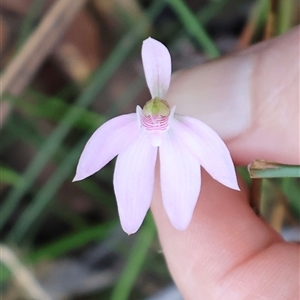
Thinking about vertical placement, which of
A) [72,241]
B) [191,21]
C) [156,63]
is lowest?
[72,241]

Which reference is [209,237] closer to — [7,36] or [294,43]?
[294,43]

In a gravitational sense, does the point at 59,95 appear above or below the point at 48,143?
above

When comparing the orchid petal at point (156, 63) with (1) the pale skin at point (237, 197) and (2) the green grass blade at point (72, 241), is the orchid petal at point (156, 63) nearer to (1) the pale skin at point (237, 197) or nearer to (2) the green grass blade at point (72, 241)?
(1) the pale skin at point (237, 197)

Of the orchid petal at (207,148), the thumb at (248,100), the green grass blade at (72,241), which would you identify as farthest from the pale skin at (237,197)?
the green grass blade at (72,241)

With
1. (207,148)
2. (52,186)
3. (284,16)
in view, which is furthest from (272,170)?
(52,186)

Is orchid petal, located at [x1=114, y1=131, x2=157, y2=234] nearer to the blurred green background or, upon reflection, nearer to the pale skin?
the pale skin

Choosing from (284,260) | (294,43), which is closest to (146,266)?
(284,260)

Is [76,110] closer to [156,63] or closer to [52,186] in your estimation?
[52,186]
